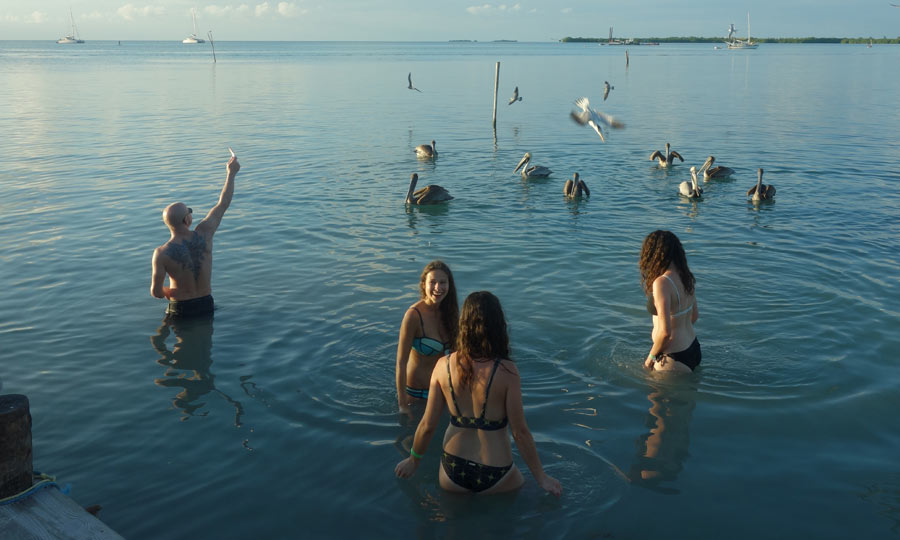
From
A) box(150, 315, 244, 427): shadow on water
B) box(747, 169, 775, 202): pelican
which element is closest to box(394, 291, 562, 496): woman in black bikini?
box(150, 315, 244, 427): shadow on water

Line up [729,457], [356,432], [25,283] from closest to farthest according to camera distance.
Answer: [729,457] < [356,432] < [25,283]

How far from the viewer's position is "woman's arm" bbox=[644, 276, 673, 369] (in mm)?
6904

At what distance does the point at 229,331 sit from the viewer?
9.40m

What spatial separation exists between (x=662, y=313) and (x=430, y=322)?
7.60ft

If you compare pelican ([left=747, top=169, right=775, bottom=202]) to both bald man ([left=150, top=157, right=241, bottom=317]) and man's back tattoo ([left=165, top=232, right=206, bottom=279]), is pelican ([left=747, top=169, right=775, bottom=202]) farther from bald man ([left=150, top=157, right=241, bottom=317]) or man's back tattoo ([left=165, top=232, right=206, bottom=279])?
man's back tattoo ([left=165, top=232, right=206, bottom=279])

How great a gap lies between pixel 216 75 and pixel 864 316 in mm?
68813

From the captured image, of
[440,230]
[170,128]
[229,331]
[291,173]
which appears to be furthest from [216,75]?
[229,331]

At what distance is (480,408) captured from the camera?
487 centimetres

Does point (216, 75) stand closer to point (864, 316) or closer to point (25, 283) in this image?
point (25, 283)

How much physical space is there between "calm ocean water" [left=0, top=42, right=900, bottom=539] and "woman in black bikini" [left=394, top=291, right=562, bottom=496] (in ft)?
1.37

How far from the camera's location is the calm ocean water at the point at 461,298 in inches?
227

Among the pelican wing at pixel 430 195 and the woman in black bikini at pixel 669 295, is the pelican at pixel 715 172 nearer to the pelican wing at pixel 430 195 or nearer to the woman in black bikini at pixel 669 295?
the pelican wing at pixel 430 195

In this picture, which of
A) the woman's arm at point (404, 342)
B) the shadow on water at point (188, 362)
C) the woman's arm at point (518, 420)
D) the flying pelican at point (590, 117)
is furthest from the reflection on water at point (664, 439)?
the flying pelican at point (590, 117)

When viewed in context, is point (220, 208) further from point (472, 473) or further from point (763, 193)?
point (763, 193)
